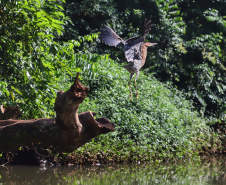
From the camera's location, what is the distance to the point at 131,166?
856cm

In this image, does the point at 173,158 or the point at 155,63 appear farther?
the point at 155,63

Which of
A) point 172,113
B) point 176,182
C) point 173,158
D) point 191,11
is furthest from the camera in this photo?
point 191,11

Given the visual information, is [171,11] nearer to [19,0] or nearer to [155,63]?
[155,63]

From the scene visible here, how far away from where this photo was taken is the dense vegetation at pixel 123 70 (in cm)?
454

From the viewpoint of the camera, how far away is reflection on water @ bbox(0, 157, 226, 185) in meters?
6.93

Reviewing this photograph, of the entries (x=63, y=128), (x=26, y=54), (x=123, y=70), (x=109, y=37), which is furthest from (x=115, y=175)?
(x=63, y=128)

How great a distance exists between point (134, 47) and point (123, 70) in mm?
7013

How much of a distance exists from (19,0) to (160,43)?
9737mm

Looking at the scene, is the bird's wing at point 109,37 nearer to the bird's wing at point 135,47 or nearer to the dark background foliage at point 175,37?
the bird's wing at point 135,47

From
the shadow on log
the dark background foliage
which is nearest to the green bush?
the dark background foliage

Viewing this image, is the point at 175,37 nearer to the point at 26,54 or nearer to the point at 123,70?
the point at 123,70

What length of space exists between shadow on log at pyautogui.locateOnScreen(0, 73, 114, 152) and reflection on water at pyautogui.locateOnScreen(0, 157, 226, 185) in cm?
398

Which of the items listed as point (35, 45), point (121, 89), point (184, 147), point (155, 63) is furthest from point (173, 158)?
point (35, 45)

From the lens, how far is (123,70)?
37.8 feet
